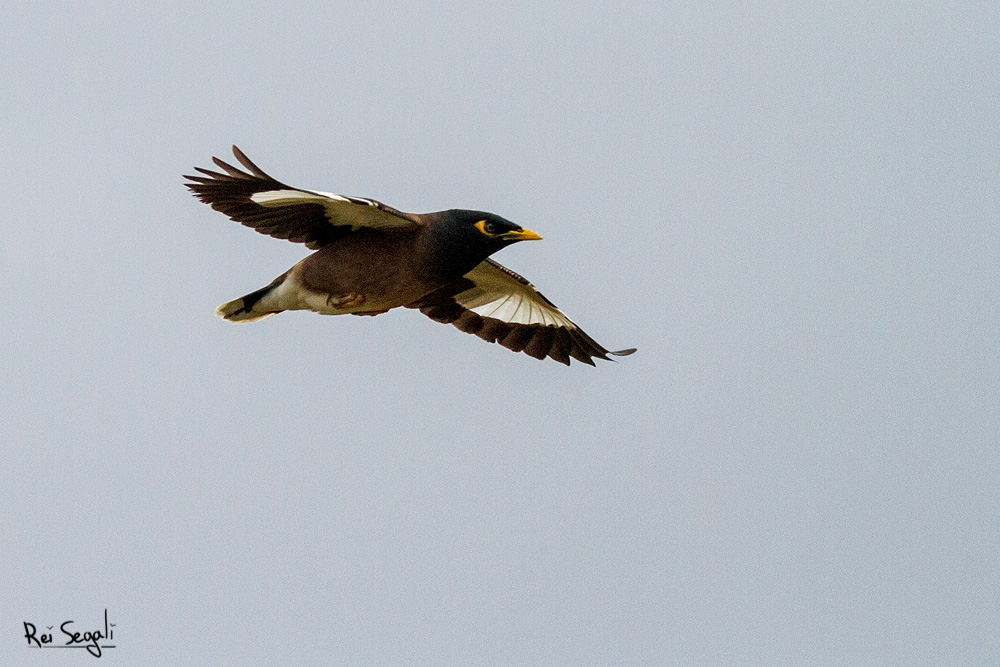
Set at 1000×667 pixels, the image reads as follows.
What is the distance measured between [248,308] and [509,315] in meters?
3.02

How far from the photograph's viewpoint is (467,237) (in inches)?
563

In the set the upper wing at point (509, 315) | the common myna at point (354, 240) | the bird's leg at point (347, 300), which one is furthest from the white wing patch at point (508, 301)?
the bird's leg at point (347, 300)

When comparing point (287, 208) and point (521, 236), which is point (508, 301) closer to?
point (521, 236)

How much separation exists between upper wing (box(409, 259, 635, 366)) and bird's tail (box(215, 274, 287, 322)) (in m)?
1.69

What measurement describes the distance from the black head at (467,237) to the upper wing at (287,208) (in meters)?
0.27

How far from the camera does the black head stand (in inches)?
563

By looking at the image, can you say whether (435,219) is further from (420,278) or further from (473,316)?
(473,316)

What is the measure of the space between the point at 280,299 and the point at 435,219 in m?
1.75

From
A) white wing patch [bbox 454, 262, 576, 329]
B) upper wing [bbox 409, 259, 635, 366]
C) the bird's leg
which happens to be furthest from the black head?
white wing patch [bbox 454, 262, 576, 329]

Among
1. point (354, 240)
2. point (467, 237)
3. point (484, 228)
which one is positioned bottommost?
point (354, 240)

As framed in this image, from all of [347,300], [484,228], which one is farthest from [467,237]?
[347,300]

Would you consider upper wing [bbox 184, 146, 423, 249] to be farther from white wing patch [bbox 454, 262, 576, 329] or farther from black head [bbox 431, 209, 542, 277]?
white wing patch [bbox 454, 262, 576, 329]

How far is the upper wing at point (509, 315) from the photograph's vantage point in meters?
16.4

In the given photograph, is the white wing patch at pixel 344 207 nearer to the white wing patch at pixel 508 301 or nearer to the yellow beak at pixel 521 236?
the yellow beak at pixel 521 236
